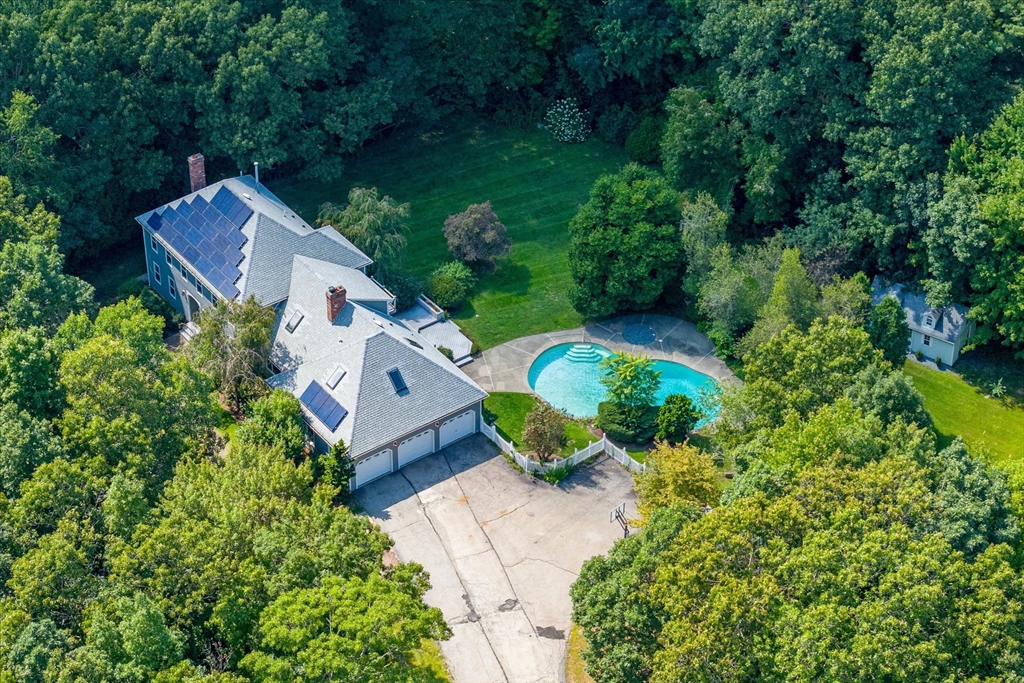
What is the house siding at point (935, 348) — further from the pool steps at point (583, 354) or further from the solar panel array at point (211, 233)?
the solar panel array at point (211, 233)

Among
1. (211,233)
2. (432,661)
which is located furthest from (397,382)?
(211,233)

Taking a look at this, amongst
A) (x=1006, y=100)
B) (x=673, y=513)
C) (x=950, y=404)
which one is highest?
(x=1006, y=100)

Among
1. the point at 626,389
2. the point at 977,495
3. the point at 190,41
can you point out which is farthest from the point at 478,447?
the point at 190,41

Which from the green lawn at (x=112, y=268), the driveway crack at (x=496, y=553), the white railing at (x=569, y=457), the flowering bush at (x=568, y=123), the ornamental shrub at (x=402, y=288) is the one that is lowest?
the driveway crack at (x=496, y=553)

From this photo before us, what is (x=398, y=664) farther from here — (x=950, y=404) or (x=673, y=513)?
(x=950, y=404)

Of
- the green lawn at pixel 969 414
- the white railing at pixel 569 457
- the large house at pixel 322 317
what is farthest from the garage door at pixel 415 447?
the green lawn at pixel 969 414

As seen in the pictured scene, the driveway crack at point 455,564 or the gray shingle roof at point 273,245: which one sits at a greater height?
the gray shingle roof at point 273,245
